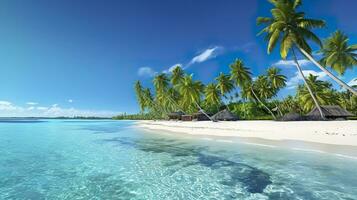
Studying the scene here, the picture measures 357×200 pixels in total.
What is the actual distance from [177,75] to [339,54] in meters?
26.1

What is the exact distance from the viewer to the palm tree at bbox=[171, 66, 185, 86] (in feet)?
141

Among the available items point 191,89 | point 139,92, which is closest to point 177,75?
point 191,89

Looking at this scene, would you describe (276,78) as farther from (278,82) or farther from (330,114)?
(330,114)

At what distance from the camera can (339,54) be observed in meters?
21.9

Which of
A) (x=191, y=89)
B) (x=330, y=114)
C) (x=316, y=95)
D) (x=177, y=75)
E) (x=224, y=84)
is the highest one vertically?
(x=177, y=75)

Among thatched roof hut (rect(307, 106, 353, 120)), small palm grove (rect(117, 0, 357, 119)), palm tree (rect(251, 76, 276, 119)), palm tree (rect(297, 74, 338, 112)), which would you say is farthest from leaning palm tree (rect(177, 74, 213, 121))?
thatched roof hut (rect(307, 106, 353, 120))

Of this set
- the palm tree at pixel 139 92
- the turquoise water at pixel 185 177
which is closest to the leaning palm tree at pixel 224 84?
the turquoise water at pixel 185 177

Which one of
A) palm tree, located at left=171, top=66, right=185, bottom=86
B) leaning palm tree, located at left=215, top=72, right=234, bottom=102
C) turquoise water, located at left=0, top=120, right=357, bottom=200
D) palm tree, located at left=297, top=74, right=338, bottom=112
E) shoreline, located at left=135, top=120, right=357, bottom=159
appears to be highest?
palm tree, located at left=171, top=66, right=185, bottom=86

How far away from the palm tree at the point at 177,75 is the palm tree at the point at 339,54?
24652 mm

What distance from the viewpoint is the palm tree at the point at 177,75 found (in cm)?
4294

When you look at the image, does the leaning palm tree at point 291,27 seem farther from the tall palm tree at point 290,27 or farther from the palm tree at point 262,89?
the palm tree at point 262,89

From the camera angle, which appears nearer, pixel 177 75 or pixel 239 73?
pixel 239 73

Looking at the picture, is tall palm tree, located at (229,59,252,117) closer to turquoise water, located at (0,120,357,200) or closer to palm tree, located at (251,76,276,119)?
palm tree, located at (251,76,276,119)

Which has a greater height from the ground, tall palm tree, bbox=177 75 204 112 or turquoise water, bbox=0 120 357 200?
tall palm tree, bbox=177 75 204 112
